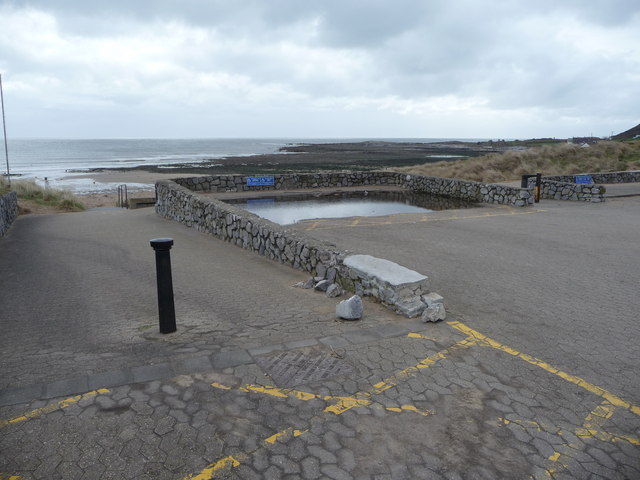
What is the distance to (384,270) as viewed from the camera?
6453 millimetres

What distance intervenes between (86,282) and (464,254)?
23.2 ft

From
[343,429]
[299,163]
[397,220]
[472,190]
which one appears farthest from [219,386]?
[299,163]

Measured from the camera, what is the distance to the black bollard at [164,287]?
16.8 feet

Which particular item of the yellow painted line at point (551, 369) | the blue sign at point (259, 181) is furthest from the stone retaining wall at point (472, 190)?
the yellow painted line at point (551, 369)

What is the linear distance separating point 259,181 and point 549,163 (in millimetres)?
27010

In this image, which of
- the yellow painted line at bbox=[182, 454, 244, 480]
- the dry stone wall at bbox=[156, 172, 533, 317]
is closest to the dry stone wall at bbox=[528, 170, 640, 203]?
the dry stone wall at bbox=[156, 172, 533, 317]

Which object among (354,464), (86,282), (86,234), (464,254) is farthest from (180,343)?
(86,234)

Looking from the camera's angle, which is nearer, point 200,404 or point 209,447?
point 209,447

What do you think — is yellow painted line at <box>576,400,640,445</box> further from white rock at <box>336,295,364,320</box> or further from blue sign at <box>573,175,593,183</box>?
blue sign at <box>573,175,593,183</box>

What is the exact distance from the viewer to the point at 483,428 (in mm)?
3562

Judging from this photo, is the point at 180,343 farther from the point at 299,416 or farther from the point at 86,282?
the point at 86,282

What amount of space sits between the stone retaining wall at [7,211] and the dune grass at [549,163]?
88.8 ft

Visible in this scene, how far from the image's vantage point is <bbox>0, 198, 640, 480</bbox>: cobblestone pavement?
10.4ft

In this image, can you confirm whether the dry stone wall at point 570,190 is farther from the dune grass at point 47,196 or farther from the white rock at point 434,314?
the dune grass at point 47,196
